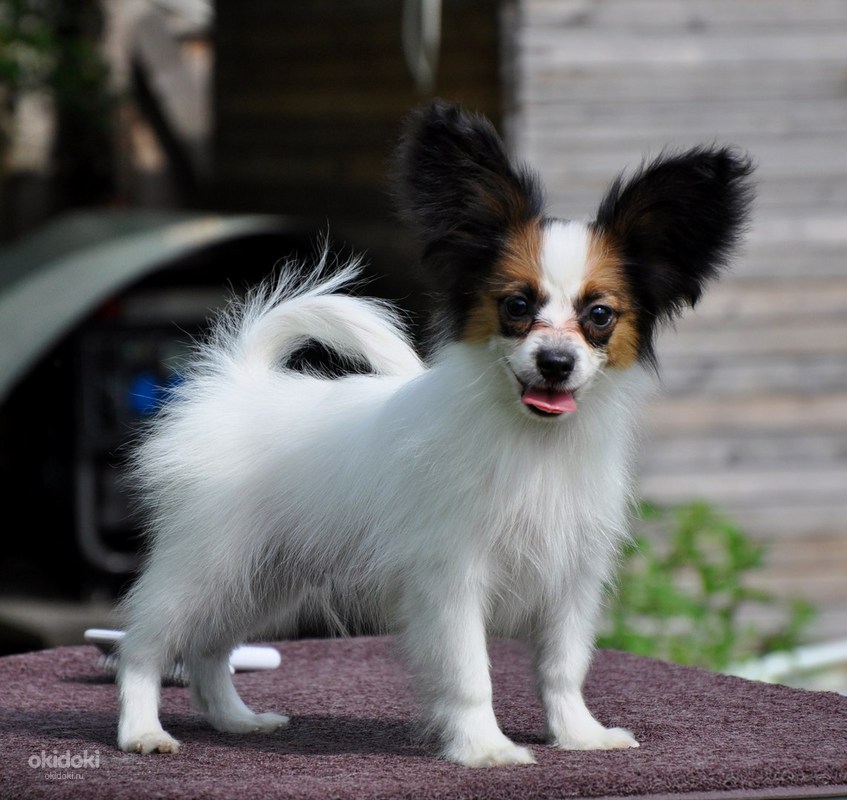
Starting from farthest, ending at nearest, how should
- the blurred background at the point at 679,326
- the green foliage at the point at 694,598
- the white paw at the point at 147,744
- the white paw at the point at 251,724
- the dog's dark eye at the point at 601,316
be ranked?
the blurred background at the point at 679,326 < the green foliage at the point at 694,598 < the white paw at the point at 251,724 < the white paw at the point at 147,744 < the dog's dark eye at the point at 601,316

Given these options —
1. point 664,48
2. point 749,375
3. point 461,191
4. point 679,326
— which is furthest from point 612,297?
point 664,48

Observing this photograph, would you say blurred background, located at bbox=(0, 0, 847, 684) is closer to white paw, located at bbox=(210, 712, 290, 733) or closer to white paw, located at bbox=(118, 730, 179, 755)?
white paw, located at bbox=(210, 712, 290, 733)

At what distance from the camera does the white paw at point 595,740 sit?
2.76 meters

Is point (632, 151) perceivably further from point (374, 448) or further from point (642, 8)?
point (374, 448)

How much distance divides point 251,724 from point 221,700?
0.29ft

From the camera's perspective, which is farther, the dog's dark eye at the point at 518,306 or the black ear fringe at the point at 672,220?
the black ear fringe at the point at 672,220

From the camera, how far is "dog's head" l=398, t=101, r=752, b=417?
2.54 meters

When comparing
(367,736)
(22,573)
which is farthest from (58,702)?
(22,573)

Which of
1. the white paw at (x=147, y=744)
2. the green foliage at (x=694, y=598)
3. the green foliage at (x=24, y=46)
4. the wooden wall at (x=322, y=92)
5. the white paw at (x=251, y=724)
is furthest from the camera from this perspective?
the green foliage at (x=24, y=46)

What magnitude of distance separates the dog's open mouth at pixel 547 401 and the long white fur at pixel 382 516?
111mm

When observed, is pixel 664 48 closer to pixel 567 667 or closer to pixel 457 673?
pixel 567 667

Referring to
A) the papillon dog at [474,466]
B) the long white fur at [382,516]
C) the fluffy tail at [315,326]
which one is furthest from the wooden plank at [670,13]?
the papillon dog at [474,466]

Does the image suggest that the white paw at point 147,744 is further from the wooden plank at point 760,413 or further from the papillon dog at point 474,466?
the wooden plank at point 760,413

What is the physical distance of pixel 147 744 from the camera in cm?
278
